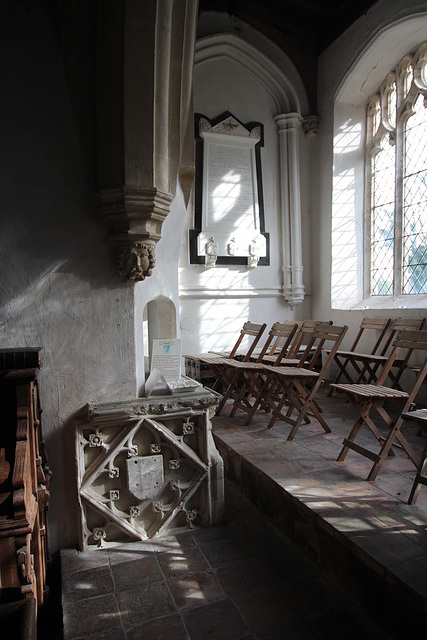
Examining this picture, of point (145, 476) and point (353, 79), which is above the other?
point (353, 79)

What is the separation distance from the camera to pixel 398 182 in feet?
18.9

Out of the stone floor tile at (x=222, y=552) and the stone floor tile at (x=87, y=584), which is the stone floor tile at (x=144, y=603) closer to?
the stone floor tile at (x=87, y=584)

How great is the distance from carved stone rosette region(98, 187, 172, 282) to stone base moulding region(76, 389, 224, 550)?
33.0 inches

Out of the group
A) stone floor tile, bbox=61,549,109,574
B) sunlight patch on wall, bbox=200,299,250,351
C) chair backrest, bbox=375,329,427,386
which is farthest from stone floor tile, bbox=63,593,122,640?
sunlight patch on wall, bbox=200,299,250,351

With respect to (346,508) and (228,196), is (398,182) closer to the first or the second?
(228,196)

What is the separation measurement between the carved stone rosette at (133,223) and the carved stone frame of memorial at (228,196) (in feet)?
10.8

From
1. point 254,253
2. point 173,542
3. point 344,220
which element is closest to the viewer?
point 173,542

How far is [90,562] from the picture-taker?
8.11 ft

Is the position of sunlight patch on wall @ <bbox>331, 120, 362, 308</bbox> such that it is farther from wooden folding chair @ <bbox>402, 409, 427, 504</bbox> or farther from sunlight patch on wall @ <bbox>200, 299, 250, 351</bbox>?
wooden folding chair @ <bbox>402, 409, 427, 504</bbox>

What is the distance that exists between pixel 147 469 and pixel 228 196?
4.37 m

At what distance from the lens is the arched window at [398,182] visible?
17.6 feet

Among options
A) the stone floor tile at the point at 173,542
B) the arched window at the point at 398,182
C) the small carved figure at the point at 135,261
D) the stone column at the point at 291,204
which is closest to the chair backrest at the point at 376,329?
the arched window at the point at 398,182

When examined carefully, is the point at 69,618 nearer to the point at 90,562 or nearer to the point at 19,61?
the point at 90,562

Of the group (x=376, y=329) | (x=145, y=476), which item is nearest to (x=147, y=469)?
(x=145, y=476)
